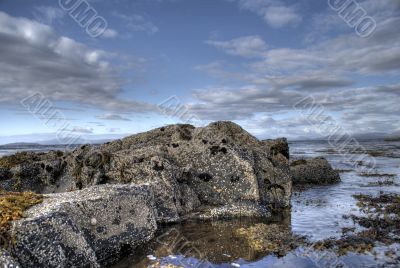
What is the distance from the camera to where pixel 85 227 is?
8094mm

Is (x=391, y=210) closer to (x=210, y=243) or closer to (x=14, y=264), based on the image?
(x=210, y=243)

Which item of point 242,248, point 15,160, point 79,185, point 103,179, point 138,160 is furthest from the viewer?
point 15,160

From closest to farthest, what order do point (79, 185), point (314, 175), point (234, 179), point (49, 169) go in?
1. point (79, 185)
2. point (234, 179)
3. point (49, 169)
4. point (314, 175)

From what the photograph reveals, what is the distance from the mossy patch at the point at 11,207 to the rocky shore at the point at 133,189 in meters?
0.10

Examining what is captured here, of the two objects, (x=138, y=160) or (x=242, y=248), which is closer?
(x=242, y=248)

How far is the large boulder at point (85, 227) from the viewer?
6551mm

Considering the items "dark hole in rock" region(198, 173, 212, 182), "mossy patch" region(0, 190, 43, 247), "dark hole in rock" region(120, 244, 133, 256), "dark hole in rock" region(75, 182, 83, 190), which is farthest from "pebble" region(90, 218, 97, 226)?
"dark hole in rock" region(198, 173, 212, 182)

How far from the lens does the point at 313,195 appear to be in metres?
17.0

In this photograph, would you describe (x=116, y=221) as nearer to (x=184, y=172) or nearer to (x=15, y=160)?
(x=184, y=172)

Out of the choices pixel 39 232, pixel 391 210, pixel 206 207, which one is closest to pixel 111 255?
pixel 39 232

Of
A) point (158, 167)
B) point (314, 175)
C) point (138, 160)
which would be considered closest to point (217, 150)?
point (158, 167)

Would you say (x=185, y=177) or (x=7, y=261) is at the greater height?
(x=185, y=177)

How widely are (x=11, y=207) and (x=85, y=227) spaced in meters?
1.61

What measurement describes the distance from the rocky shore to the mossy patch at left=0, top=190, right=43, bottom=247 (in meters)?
0.10
